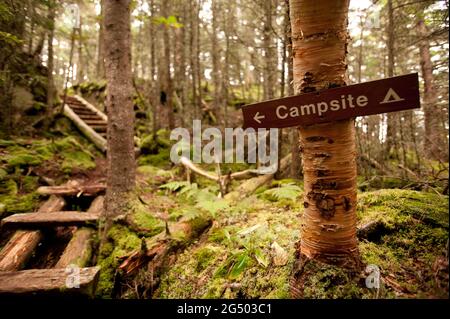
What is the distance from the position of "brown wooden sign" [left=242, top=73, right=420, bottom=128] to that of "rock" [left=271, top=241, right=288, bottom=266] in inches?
53.0

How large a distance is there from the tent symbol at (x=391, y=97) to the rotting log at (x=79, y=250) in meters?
3.94

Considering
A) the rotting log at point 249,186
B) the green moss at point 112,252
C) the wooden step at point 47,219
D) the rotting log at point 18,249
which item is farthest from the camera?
the rotting log at point 249,186

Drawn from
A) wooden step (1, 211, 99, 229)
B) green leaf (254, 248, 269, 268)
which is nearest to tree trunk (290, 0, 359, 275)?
green leaf (254, 248, 269, 268)

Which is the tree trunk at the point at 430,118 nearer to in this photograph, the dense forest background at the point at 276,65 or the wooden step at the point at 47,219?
the dense forest background at the point at 276,65

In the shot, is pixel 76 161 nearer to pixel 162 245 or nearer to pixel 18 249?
pixel 18 249

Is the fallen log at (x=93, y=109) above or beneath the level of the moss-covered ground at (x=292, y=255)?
above

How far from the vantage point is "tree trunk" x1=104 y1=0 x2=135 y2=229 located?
4129 mm

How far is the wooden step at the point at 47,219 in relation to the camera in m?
3.95

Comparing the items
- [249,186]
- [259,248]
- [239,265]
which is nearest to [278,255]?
[259,248]

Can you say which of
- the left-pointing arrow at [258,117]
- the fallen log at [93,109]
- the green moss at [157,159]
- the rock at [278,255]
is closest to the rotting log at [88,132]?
the fallen log at [93,109]

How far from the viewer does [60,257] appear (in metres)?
3.68

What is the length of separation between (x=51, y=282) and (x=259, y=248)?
2320 millimetres
